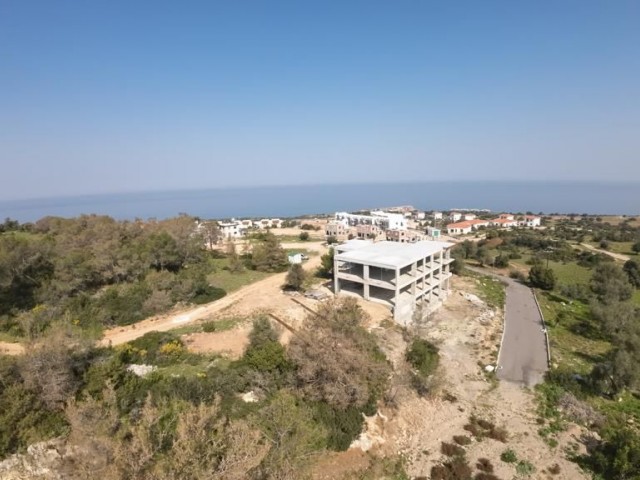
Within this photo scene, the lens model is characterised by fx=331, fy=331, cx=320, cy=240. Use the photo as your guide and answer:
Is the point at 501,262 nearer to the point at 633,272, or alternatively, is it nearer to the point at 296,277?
the point at 633,272

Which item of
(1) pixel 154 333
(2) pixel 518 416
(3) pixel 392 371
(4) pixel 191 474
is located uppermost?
(4) pixel 191 474

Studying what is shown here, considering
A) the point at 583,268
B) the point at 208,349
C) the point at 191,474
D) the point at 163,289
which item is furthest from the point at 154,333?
the point at 583,268

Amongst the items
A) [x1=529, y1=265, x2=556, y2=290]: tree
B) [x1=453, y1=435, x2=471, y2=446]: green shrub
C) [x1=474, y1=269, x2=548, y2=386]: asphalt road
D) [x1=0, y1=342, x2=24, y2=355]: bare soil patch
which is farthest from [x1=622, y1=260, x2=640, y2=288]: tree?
[x1=0, y1=342, x2=24, y2=355]: bare soil patch

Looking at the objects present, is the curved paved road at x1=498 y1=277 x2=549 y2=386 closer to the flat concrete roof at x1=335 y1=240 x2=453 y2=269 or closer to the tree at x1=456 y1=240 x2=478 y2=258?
the flat concrete roof at x1=335 y1=240 x2=453 y2=269

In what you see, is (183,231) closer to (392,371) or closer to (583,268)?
(392,371)

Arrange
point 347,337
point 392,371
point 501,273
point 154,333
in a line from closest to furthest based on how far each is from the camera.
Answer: point 347,337 → point 392,371 → point 154,333 → point 501,273

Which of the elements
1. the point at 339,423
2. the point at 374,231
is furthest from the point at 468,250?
the point at 339,423

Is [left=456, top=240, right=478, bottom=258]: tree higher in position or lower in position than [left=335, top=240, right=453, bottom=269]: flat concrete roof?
lower
